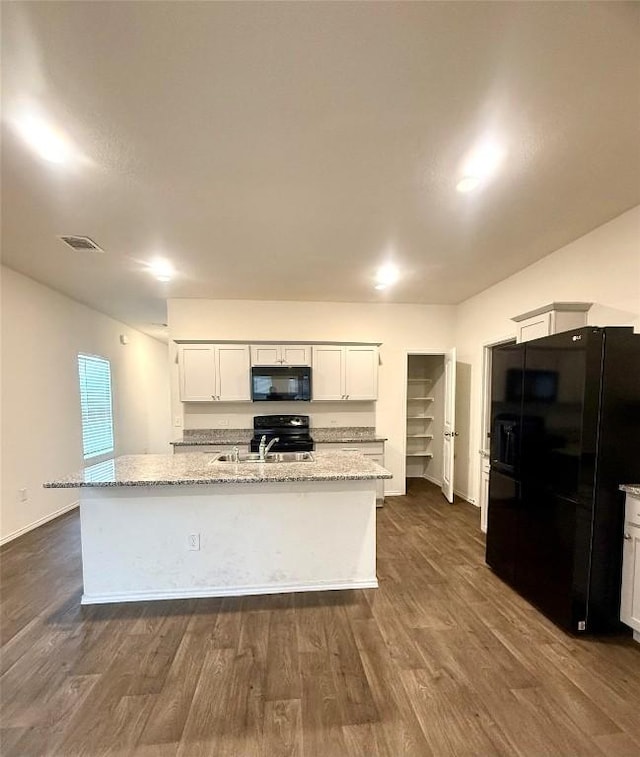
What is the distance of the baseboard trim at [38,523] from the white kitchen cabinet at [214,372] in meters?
1.98

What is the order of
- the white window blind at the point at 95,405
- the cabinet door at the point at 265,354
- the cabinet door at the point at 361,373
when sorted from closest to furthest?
the cabinet door at the point at 265,354, the cabinet door at the point at 361,373, the white window blind at the point at 95,405

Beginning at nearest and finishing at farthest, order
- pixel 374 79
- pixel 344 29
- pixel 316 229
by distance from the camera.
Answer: pixel 344 29 → pixel 374 79 → pixel 316 229

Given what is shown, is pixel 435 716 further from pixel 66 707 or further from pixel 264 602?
pixel 66 707

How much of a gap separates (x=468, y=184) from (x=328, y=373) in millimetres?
2969

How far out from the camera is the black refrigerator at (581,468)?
212 cm

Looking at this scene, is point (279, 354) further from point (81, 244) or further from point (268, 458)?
point (81, 244)

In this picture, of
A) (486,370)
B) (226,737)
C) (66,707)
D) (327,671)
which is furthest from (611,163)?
(66,707)

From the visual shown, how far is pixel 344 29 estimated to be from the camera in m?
1.25

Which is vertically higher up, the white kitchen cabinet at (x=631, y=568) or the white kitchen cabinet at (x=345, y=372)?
the white kitchen cabinet at (x=345, y=372)

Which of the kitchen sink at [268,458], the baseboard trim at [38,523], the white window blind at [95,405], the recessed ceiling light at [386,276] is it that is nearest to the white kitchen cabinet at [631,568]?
the kitchen sink at [268,458]

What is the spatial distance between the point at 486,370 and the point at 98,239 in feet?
14.0

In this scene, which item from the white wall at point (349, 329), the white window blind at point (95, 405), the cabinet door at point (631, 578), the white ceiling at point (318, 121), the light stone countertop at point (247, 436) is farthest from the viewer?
the white window blind at point (95, 405)

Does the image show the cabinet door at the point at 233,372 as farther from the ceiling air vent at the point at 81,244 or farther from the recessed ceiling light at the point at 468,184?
the recessed ceiling light at the point at 468,184

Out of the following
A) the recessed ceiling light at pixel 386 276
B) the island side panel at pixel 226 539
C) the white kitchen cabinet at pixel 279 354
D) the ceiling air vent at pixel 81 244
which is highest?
the ceiling air vent at pixel 81 244
